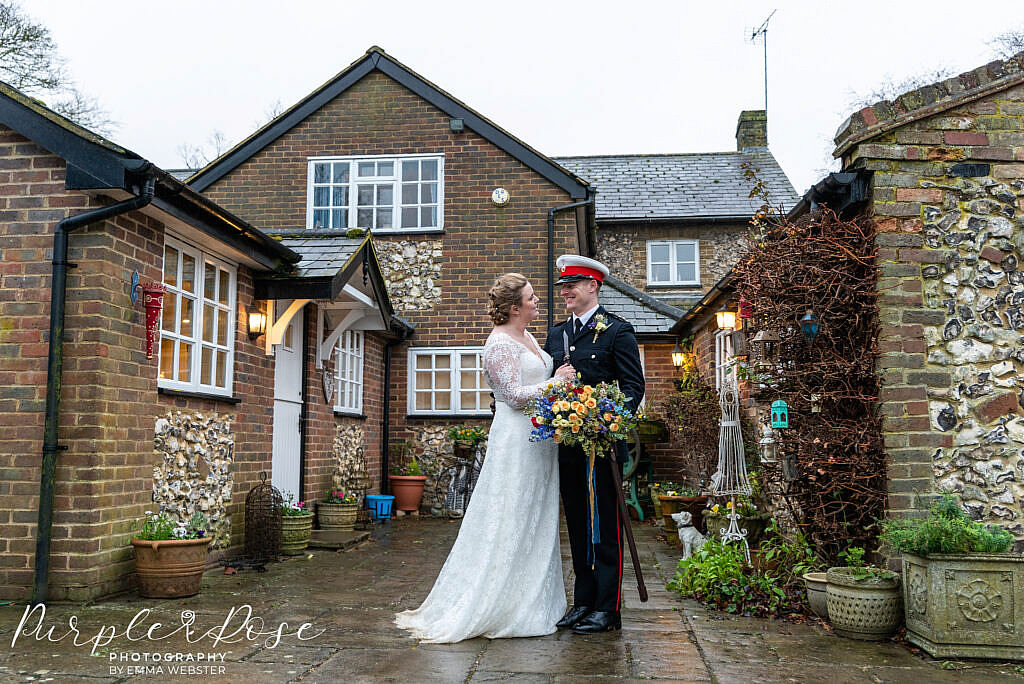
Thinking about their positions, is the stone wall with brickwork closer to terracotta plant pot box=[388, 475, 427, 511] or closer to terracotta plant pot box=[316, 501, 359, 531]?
terracotta plant pot box=[316, 501, 359, 531]

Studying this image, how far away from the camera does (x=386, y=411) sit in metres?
13.6

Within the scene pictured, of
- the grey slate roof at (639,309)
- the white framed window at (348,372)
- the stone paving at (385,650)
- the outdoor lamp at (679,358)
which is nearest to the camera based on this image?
the stone paving at (385,650)

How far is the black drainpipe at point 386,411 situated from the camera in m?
13.5

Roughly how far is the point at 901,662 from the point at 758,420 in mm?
4243

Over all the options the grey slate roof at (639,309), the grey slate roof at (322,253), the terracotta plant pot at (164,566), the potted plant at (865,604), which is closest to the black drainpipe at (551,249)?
the grey slate roof at (639,309)

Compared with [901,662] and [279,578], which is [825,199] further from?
[279,578]

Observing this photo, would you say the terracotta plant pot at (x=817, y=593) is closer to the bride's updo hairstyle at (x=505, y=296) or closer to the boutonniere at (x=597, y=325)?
the boutonniere at (x=597, y=325)

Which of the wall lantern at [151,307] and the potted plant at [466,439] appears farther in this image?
the potted plant at [466,439]

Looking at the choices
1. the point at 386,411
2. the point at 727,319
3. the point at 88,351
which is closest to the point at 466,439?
the point at 386,411

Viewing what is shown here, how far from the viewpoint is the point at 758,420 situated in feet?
28.6

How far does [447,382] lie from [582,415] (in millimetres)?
8977

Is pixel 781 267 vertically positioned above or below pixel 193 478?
above

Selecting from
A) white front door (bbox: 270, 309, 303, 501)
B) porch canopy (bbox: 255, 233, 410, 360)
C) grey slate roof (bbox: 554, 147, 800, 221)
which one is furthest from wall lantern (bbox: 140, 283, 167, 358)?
grey slate roof (bbox: 554, 147, 800, 221)

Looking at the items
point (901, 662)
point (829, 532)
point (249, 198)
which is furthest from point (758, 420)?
point (249, 198)
